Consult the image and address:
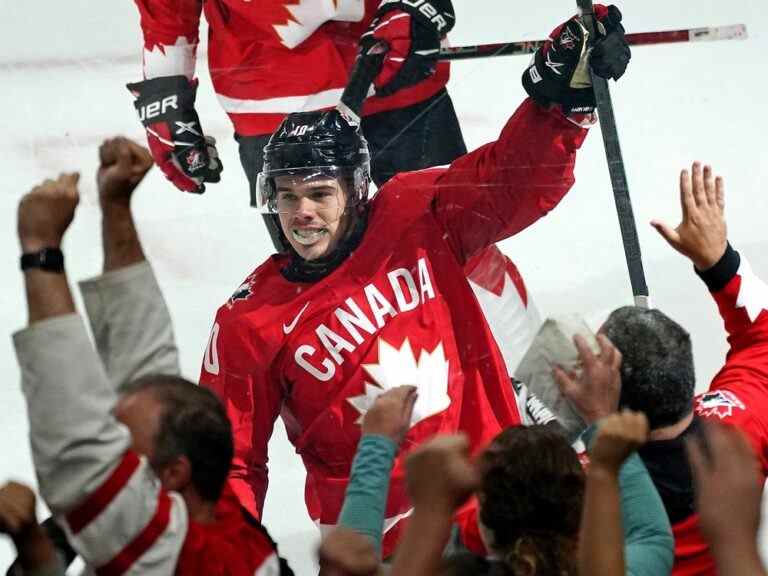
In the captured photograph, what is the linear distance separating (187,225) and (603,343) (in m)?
1.09

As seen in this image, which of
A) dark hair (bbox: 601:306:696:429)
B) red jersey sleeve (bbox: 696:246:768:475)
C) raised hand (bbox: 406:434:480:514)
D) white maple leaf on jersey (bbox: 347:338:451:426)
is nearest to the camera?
raised hand (bbox: 406:434:480:514)

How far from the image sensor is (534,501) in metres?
1.46

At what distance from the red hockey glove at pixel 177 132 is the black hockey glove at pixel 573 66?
582 millimetres

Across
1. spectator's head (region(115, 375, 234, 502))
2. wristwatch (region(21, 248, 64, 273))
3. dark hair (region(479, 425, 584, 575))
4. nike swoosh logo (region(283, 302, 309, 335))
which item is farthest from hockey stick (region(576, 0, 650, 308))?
wristwatch (region(21, 248, 64, 273))

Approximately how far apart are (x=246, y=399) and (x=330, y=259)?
279 mm

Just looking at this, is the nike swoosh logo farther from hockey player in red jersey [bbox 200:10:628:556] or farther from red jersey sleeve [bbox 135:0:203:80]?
red jersey sleeve [bbox 135:0:203:80]

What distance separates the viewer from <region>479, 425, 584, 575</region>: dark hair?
4.74 ft

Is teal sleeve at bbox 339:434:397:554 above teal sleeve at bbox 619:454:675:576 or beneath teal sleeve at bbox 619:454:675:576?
above

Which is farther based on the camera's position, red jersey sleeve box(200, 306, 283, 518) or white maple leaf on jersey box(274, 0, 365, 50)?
white maple leaf on jersey box(274, 0, 365, 50)

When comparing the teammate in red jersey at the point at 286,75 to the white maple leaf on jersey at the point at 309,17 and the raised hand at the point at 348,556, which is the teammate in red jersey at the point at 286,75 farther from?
the raised hand at the point at 348,556

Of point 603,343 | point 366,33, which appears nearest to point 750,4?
point 366,33

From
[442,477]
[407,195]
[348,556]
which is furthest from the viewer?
[407,195]

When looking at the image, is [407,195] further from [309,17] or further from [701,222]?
Answer: [701,222]

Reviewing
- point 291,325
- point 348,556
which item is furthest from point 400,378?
point 348,556
